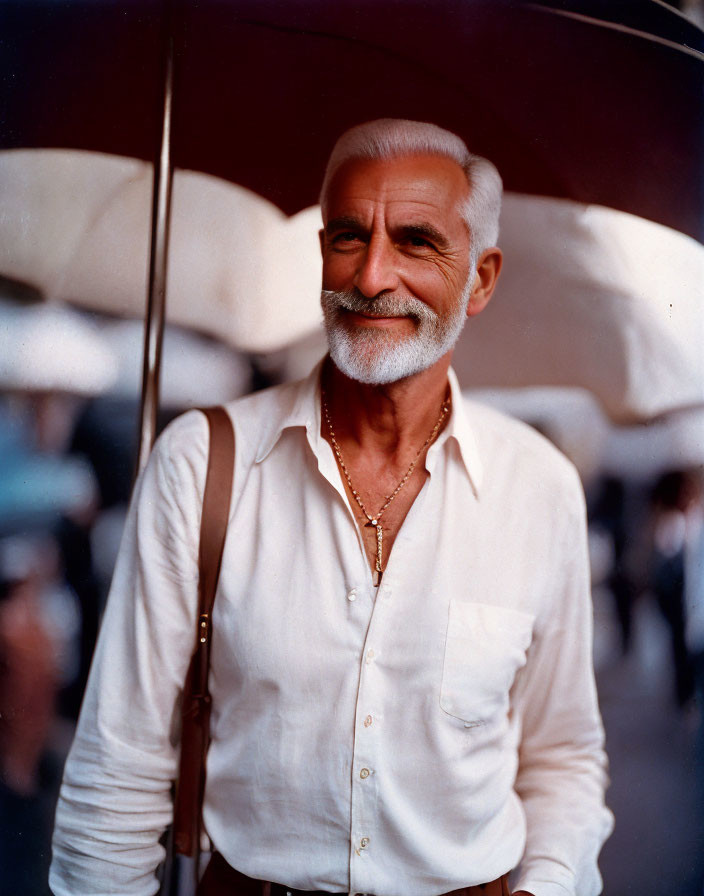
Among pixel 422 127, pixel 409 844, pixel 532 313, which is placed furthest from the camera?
pixel 532 313

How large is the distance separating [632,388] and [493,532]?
35cm

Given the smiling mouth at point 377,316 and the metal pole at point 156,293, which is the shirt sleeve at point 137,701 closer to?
the metal pole at point 156,293

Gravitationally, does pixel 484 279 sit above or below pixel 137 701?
above

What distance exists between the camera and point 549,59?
117cm

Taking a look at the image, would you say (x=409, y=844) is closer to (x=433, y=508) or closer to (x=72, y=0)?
(x=433, y=508)

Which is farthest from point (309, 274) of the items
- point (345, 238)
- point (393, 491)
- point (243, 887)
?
point (243, 887)

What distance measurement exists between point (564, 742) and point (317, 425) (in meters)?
0.62

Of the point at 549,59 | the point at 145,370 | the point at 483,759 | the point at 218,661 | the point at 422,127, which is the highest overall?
the point at 549,59

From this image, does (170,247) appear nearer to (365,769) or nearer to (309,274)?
(309,274)

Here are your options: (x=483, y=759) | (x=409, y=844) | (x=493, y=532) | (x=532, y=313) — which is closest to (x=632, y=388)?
(x=532, y=313)

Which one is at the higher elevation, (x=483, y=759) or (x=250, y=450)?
(x=250, y=450)

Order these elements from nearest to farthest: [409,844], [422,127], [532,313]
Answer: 1. [409,844]
2. [422,127]
3. [532,313]

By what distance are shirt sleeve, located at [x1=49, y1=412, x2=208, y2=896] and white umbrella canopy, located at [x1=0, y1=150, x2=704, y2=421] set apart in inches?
10.9

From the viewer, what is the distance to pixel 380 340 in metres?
1.05
